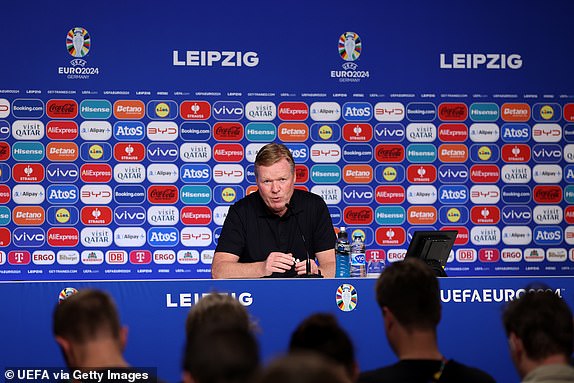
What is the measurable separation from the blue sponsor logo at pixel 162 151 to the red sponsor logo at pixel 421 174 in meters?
1.70

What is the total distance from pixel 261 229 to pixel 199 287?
0.87m

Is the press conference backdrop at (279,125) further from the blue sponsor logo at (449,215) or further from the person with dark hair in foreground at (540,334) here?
the person with dark hair in foreground at (540,334)

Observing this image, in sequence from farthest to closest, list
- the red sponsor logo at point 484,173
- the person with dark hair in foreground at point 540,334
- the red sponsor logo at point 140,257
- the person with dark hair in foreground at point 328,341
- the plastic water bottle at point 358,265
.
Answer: the red sponsor logo at point 484,173, the red sponsor logo at point 140,257, the plastic water bottle at point 358,265, the person with dark hair in foreground at point 540,334, the person with dark hair in foreground at point 328,341

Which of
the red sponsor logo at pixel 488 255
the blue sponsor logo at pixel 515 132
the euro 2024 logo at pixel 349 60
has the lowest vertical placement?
the red sponsor logo at pixel 488 255

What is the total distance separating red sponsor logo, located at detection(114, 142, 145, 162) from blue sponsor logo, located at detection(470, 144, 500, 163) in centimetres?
240

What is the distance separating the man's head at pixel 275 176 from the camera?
13.7 feet

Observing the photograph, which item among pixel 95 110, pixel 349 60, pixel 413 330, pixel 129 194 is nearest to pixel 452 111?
pixel 349 60

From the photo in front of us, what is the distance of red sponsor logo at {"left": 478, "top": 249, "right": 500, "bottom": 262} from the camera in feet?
19.8

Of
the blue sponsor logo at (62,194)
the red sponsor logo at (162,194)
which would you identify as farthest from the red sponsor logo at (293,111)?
the blue sponsor logo at (62,194)

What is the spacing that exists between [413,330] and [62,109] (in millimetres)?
4049

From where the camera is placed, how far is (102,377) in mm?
1906

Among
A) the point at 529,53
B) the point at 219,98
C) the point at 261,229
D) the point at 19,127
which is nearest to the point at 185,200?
the point at 219,98

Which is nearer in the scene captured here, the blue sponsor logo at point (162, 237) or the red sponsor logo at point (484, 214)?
the blue sponsor logo at point (162, 237)

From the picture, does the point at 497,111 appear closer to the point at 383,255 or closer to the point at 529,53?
the point at 529,53
